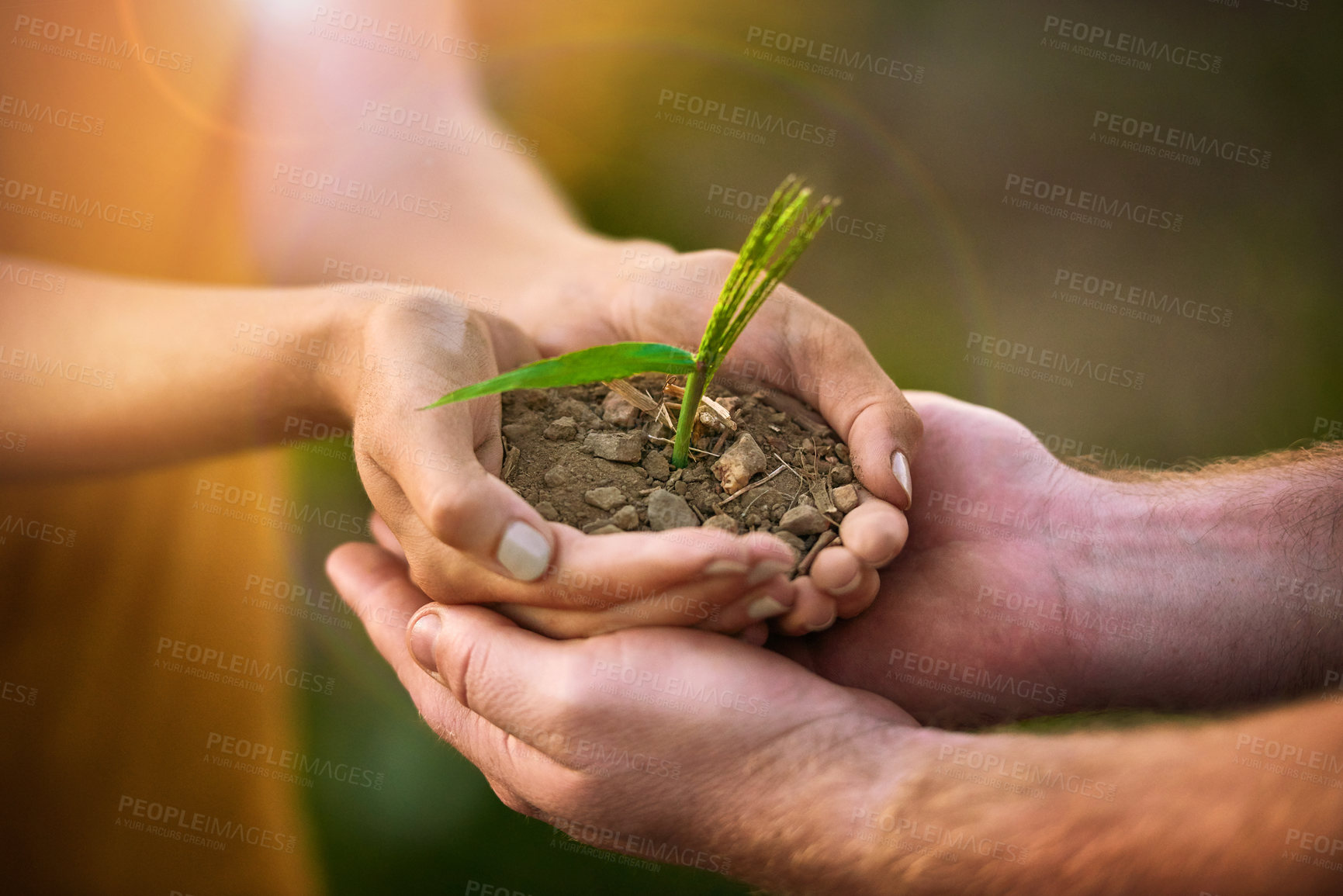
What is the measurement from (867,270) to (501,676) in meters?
1.92

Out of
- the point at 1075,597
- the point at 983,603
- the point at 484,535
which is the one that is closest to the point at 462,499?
the point at 484,535

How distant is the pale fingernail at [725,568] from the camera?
3.02ft

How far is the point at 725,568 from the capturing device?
0.93 meters

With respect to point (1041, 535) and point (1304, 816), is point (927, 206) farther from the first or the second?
point (1304, 816)

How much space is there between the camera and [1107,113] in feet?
7.65

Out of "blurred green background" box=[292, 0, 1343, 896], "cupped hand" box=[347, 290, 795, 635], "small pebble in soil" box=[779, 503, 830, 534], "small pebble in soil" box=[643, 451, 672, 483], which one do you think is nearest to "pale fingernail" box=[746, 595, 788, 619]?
"cupped hand" box=[347, 290, 795, 635]

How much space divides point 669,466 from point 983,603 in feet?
1.97

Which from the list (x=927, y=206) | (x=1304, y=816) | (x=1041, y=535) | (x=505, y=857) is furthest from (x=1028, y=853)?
(x=927, y=206)

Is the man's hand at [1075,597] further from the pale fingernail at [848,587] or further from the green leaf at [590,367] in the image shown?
the green leaf at [590,367]

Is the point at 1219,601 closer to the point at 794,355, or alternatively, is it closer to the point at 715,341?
the point at 794,355

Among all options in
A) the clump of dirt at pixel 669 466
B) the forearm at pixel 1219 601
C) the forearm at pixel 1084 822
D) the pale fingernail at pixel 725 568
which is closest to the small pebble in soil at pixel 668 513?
the clump of dirt at pixel 669 466

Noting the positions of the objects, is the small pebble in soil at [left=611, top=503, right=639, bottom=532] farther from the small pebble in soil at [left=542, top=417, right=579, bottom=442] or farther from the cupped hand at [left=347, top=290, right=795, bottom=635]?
the small pebble in soil at [left=542, top=417, right=579, bottom=442]

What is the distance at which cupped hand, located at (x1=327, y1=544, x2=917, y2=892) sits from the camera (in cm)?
100

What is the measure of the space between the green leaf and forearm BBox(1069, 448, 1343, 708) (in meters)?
0.88
